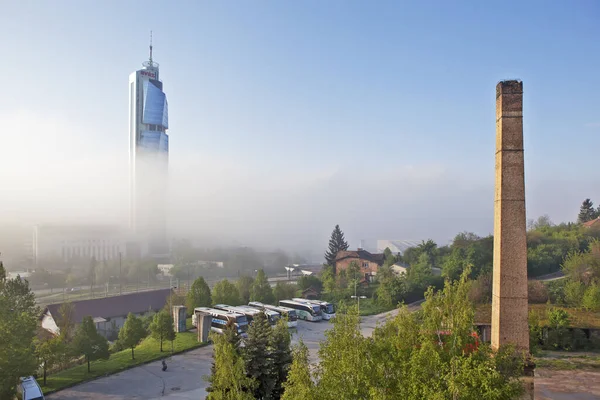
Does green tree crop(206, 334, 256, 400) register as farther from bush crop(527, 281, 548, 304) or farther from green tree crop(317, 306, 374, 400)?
bush crop(527, 281, 548, 304)

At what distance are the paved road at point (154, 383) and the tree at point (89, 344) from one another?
4.69ft

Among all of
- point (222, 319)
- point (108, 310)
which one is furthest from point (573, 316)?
point (108, 310)

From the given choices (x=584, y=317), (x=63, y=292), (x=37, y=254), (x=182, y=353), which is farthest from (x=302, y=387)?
(x=37, y=254)

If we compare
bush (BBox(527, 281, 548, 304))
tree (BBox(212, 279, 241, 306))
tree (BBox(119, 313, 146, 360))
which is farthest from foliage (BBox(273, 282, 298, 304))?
bush (BBox(527, 281, 548, 304))

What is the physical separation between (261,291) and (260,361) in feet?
77.7

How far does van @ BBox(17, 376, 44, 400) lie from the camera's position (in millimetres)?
17703

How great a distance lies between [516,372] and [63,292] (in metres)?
64.7

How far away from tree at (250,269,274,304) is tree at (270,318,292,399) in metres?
22.8

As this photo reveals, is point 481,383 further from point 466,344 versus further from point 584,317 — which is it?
point 584,317

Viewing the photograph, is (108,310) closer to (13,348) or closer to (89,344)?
(89,344)

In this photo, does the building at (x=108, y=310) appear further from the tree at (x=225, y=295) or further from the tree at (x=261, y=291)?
the tree at (x=261, y=291)

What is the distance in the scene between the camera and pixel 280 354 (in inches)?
674

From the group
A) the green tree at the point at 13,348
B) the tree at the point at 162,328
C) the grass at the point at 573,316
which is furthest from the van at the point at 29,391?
the grass at the point at 573,316

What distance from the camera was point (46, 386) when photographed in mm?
21016
